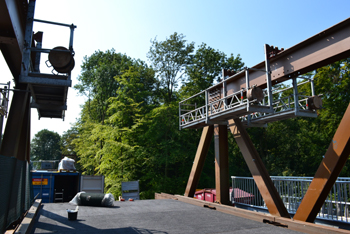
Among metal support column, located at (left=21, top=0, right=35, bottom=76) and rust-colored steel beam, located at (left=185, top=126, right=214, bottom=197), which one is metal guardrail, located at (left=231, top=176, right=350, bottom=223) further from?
metal support column, located at (left=21, top=0, right=35, bottom=76)

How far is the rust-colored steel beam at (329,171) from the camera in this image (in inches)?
293

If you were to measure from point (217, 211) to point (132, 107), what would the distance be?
73.9 feet

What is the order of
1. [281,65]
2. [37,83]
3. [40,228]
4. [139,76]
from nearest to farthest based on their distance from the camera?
1. [40,228]
2. [37,83]
3. [281,65]
4. [139,76]

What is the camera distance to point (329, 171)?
7.59m

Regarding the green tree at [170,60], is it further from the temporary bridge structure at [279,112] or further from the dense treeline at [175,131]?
the temporary bridge structure at [279,112]

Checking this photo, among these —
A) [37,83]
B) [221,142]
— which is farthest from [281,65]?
[37,83]

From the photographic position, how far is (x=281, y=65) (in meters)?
9.66

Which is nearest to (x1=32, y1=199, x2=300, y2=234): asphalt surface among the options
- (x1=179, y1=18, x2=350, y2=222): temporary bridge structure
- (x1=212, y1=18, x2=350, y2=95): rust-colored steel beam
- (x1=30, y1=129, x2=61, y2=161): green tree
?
(x1=179, y1=18, x2=350, y2=222): temporary bridge structure

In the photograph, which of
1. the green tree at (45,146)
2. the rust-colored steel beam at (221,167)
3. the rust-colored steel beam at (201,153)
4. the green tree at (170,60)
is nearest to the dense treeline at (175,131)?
the green tree at (170,60)

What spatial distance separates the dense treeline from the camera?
2973cm

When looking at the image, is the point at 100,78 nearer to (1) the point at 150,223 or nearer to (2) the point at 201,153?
(2) the point at 201,153

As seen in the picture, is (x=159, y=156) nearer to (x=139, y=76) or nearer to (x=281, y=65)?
(x=139, y=76)

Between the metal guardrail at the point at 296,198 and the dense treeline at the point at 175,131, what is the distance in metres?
15.4

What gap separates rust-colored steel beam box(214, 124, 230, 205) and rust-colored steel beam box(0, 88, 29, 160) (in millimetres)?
8072
